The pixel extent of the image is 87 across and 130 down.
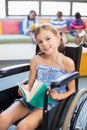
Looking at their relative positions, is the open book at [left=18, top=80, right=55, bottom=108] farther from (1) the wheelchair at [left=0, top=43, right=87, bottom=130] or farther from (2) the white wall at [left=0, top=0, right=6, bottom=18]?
(2) the white wall at [left=0, top=0, right=6, bottom=18]

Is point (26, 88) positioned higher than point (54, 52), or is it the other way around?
point (54, 52)

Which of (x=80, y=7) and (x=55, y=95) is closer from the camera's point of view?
(x=55, y=95)

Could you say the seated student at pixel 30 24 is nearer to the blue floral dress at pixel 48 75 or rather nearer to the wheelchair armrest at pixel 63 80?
the blue floral dress at pixel 48 75

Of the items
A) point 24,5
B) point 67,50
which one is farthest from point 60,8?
point 67,50

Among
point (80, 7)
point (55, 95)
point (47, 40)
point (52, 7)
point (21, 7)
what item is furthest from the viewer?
point (80, 7)

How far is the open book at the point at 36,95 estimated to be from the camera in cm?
162

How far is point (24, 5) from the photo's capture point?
5844 mm

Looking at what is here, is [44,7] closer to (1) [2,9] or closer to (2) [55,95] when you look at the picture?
(1) [2,9]

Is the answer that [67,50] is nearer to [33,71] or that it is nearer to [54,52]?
[54,52]

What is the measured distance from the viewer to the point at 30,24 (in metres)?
5.28

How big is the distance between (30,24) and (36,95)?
3792 millimetres

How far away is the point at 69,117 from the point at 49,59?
0.44 m

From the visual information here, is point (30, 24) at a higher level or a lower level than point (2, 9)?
lower

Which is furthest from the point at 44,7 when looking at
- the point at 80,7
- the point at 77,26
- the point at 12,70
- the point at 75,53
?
the point at 12,70
